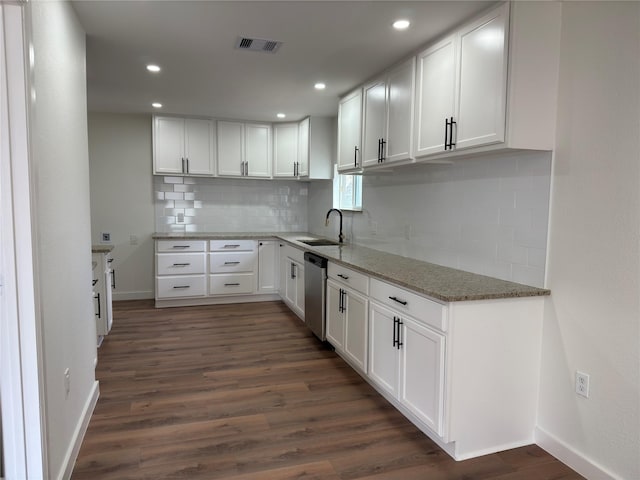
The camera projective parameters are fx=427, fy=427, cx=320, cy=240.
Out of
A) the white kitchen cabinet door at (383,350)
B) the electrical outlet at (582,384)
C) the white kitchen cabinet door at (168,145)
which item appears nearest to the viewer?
the electrical outlet at (582,384)

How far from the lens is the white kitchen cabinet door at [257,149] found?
564cm

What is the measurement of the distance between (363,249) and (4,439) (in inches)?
123

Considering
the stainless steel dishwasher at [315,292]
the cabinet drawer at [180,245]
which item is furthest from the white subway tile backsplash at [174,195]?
the stainless steel dishwasher at [315,292]

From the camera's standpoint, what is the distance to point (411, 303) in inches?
96.1

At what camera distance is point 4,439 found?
1.67 metres

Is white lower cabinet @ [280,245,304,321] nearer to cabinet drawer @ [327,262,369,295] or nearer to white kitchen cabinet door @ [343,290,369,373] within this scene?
cabinet drawer @ [327,262,369,295]

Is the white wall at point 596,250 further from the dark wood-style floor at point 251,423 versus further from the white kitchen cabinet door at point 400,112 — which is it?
the white kitchen cabinet door at point 400,112

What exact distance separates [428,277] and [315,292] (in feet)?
5.04

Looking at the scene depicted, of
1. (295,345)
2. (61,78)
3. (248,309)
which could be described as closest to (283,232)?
(248,309)

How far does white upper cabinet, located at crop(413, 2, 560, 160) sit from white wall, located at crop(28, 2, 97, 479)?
2107mm

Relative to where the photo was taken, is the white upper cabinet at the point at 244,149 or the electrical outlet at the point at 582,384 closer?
the electrical outlet at the point at 582,384

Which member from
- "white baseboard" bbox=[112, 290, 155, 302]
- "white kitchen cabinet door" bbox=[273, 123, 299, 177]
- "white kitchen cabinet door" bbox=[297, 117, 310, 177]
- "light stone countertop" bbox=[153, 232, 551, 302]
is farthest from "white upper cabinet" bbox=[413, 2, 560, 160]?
"white baseboard" bbox=[112, 290, 155, 302]

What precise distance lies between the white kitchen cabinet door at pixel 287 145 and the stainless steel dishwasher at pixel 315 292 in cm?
188

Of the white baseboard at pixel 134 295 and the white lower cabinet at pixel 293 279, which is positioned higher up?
the white lower cabinet at pixel 293 279
